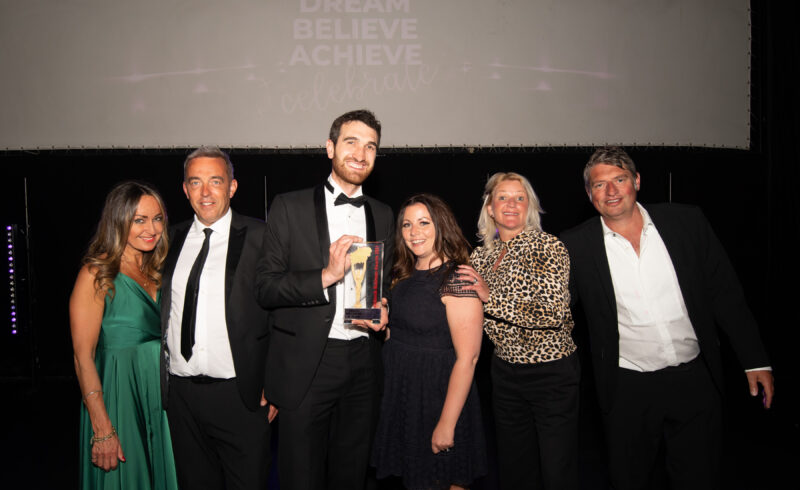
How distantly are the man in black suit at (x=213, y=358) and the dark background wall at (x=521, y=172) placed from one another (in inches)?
94.9

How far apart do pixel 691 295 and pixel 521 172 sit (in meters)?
2.56

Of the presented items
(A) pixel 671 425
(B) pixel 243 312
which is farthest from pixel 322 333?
(A) pixel 671 425

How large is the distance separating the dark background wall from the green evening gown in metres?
2.48

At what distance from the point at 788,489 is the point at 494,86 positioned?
379 cm

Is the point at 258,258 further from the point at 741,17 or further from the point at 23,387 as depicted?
the point at 741,17

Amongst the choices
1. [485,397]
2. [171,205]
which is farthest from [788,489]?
[171,205]

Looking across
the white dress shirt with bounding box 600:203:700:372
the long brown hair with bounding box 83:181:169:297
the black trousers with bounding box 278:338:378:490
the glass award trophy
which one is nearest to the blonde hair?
the white dress shirt with bounding box 600:203:700:372

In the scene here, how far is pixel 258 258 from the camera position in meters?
1.91

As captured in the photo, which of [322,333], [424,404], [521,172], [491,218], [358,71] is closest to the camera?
[322,333]

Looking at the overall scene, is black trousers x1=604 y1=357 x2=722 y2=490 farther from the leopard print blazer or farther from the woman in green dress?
the woman in green dress

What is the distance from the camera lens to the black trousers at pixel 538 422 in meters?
1.89

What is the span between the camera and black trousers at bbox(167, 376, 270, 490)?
1.79 m

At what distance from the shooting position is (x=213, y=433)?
1811 millimetres

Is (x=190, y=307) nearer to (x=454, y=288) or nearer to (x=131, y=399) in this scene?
(x=131, y=399)
